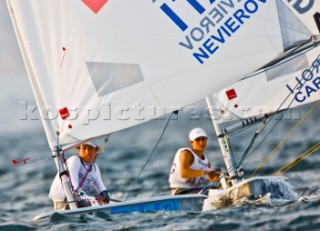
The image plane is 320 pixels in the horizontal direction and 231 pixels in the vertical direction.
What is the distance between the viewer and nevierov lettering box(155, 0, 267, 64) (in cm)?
878

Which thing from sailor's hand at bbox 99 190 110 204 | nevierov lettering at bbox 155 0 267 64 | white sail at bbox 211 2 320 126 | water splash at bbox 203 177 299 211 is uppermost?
nevierov lettering at bbox 155 0 267 64

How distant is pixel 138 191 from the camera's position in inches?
562

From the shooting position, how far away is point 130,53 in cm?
891

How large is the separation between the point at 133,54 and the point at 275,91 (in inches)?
91.3

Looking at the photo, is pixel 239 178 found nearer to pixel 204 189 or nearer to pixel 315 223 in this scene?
pixel 204 189

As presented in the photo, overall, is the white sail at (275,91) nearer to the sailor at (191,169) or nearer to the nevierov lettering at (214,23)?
the sailor at (191,169)

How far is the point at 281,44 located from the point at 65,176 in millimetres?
2511

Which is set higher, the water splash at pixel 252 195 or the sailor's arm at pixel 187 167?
the sailor's arm at pixel 187 167

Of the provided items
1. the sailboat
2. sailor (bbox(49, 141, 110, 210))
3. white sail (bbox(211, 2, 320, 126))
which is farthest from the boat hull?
white sail (bbox(211, 2, 320, 126))

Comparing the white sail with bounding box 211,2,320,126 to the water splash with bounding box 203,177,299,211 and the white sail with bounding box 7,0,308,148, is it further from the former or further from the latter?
the white sail with bounding box 7,0,308,148

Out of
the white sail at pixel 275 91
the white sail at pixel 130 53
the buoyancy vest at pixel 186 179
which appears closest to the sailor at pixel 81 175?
the white sail at pixel 130 53

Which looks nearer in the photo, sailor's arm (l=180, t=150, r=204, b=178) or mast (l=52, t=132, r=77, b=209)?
mast (l=52, t=132, r=77, b=209)

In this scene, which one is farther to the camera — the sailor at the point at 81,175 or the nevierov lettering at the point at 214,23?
the sailor at the point at 81,175

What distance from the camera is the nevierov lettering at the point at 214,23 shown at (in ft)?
28.8
